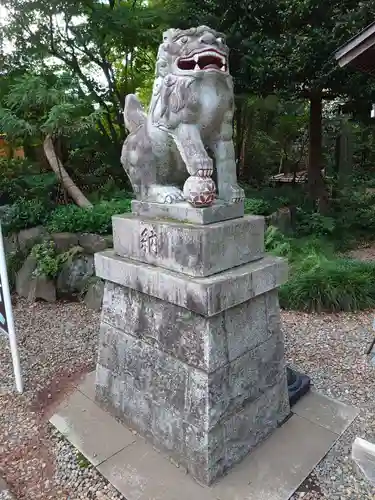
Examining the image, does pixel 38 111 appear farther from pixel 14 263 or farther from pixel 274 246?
pixel 274 246

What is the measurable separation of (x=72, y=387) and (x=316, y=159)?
7.41m

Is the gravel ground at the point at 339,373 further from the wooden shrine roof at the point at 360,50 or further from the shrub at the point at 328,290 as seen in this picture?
the wooden shrine roof at the point at 360,50

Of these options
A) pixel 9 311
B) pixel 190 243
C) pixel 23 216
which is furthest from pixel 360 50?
pixel 23 216

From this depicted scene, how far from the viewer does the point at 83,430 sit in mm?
2674

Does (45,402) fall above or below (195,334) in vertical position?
below

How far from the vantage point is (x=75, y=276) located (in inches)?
214

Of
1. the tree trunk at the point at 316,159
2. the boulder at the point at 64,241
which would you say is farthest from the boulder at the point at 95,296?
the tree trunk at the point at 316,159

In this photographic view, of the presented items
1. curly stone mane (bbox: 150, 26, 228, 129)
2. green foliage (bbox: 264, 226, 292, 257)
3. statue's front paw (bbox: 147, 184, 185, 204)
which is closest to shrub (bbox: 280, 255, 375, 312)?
green foliage (bbox: 264, 226, 292, 257)

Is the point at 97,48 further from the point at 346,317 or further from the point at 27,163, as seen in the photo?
the point at 346,317

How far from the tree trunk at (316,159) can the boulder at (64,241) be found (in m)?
5.71

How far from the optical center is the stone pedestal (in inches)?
83.1

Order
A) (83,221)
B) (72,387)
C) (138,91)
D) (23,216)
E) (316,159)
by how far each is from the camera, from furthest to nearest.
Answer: (138,91) → (316,159) → (23,216) → (83,221) → (72,387)

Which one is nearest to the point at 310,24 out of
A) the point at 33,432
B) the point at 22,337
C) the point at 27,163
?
the point at 27,163

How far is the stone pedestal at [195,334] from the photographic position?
2111mm
